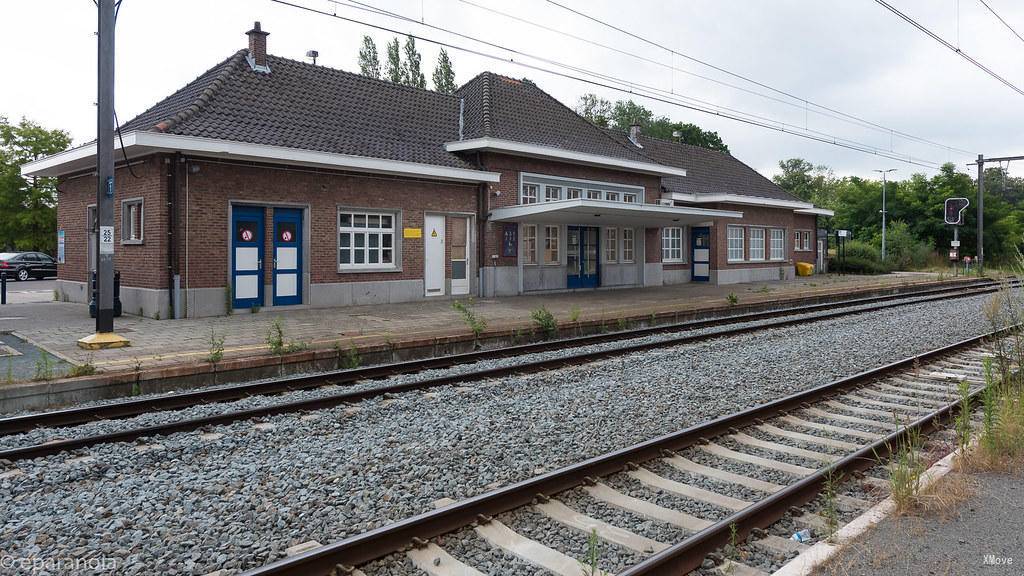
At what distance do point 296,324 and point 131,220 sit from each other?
569cm

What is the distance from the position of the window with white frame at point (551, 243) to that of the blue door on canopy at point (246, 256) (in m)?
9.45

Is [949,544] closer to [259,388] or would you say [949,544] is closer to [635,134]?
[259,388]

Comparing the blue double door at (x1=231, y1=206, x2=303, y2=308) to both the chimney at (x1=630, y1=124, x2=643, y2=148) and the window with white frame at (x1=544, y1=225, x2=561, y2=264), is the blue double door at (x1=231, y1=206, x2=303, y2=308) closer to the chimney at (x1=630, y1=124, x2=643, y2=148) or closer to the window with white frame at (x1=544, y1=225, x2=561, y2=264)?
the window with white frame at (x1=544, y1=225, x2=561, y2=264)

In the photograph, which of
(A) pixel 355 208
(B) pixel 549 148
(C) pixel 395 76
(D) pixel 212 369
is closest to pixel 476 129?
(B) pixel 549 148

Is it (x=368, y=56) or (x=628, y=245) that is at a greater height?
(x=368, y=56)

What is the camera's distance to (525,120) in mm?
23078

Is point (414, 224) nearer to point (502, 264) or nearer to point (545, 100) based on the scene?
point (502, 264)

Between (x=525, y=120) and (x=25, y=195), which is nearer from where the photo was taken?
(x=525, y=120)

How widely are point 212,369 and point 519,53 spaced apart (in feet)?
30.4

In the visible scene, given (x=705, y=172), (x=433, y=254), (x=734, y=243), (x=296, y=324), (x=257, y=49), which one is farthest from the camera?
(x=705, y=172)

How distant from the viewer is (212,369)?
933 cm

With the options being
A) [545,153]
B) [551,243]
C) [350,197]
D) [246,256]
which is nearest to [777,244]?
[551,243]

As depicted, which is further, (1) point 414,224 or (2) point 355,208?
(1) point 414,224

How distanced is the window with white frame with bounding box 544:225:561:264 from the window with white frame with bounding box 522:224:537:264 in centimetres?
49
